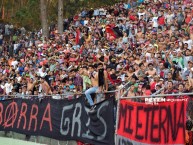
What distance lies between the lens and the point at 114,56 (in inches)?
747

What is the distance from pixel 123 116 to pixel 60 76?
9.48m

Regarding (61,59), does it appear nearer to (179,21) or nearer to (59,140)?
(179,21)

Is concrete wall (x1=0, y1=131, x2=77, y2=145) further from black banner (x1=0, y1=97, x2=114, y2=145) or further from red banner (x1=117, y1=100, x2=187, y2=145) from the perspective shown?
red banner (x1=117, y1=100, x2=187, y2=145)

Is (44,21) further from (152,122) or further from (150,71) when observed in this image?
(152,122)

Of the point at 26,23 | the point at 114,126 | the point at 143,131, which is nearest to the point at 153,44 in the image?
the point at 114,126

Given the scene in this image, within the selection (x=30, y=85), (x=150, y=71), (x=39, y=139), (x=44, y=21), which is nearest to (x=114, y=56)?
(x=30, y=85)

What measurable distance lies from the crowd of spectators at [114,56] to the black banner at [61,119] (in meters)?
0.54

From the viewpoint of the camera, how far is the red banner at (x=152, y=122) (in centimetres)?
815

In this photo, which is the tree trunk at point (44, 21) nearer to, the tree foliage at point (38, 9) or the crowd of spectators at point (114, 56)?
the crowd of spectators at point (114, 56)

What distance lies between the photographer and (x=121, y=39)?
21.2m

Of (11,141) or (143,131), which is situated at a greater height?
(143,131)

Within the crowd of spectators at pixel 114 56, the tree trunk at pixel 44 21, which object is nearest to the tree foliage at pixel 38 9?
the tree trunk at pixel 44 21

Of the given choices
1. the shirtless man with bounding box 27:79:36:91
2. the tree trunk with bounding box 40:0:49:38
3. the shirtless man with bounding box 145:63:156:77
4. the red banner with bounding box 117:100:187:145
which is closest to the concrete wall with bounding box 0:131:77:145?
the shirtless man with bounding box 27:79:36:91

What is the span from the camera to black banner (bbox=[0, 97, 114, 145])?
11750 mm
